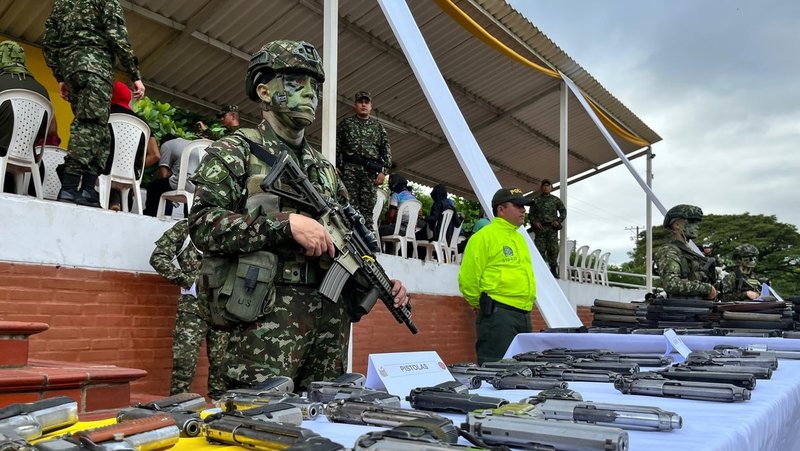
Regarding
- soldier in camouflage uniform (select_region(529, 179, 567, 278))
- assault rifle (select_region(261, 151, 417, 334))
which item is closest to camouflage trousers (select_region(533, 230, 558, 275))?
soldier in camouflage uniform (select_region(529, 179, 567, 278))

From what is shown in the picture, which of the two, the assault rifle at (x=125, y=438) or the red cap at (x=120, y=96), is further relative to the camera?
the red cap at (x=120, y=96)

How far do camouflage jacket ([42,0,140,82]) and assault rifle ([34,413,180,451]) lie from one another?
10.9 feet

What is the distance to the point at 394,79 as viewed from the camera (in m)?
9.23

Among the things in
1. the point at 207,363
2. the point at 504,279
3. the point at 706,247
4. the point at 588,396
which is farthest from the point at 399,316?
the point at 706,247

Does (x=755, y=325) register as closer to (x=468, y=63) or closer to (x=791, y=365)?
(x=791, y=365)

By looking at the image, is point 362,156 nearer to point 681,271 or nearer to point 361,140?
point 361,140

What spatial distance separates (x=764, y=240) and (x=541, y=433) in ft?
127

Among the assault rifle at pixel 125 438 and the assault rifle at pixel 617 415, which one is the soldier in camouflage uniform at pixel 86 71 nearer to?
the assault rifle at pixel 125 438

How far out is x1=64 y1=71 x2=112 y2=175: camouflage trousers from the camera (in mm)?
3732

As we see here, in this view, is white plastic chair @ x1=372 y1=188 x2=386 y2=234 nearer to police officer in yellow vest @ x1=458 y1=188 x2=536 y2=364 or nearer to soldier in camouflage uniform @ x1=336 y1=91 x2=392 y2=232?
soldier in camouflage uniform @ x1=336 y1=91 x2=392 y2=232

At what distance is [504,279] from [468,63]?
19.1 feet

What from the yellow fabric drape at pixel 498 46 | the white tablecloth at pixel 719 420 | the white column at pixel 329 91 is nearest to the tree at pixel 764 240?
the yellow fabric drape at pixel 498 46

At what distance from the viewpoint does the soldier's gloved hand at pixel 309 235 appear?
182 cm

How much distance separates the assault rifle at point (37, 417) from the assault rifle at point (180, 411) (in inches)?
3.4
